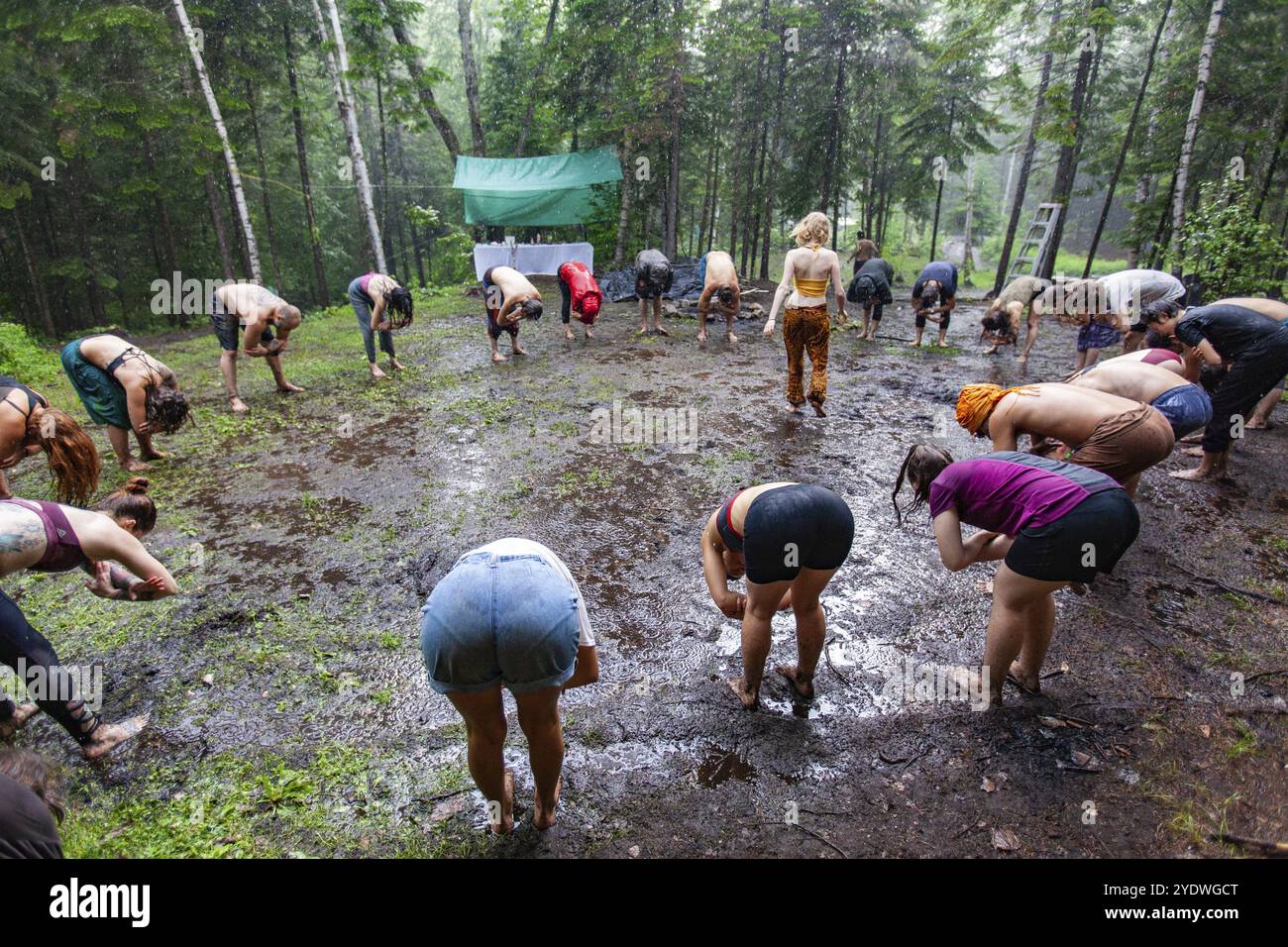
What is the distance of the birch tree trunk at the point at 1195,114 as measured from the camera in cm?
931

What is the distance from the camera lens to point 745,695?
2.93 metres

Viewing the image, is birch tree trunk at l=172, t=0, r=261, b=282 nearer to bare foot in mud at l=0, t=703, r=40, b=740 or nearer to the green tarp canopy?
the green tarp canopy

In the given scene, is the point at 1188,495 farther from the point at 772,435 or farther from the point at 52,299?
the point at 52,299

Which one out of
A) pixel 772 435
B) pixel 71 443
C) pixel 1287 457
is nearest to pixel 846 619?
pixel 772 435

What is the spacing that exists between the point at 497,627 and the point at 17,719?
9.49ft

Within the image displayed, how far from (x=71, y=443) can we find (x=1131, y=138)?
20983 millimetres

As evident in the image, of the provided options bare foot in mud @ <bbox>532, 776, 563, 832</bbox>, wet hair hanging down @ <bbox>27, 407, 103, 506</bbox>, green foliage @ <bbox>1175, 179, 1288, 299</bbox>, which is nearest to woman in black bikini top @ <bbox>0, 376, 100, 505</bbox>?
wet hair hanging down @ <bbox>27, 407, 103, 506</bbox>

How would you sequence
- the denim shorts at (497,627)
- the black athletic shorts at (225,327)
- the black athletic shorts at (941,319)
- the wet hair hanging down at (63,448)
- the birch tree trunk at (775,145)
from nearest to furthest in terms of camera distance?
the denim shorts at (497,627) < the wet hair hanging down at (63,448) < the black athletic shorts at (225,327) < the black athletic shorts at (941,319) < the birch tree trunk at (775,145)

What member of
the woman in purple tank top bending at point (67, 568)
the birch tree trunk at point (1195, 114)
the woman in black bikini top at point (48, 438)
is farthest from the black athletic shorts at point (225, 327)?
the birch tree trunk at point (1195, 114)

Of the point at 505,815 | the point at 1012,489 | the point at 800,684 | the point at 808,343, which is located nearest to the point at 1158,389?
the point at 1012,489

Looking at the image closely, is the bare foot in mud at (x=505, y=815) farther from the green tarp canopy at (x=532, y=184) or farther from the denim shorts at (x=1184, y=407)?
the green tarp canopy at (x=532, y=184)

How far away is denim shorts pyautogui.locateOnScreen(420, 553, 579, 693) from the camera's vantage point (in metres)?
1.75

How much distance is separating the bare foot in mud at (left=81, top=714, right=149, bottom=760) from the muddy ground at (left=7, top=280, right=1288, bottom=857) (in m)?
0.06

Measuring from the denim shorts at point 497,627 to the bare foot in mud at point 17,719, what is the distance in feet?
8.52
